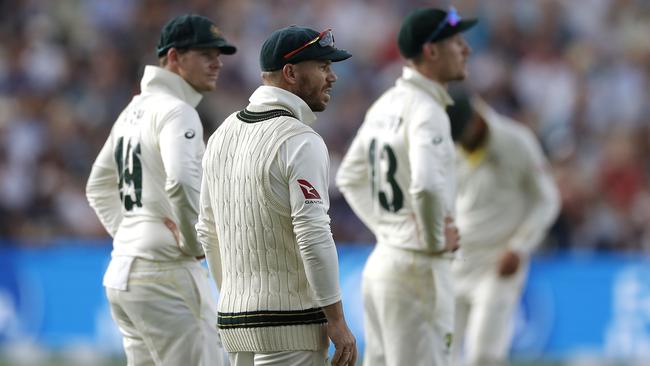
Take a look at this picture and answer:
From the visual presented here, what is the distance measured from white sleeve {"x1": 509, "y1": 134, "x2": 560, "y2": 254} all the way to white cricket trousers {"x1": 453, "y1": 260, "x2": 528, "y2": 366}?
19 cm

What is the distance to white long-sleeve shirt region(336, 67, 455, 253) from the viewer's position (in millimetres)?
7223

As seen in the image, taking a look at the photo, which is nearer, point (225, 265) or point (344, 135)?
point (225, 265)

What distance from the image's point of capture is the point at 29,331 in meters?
13.5

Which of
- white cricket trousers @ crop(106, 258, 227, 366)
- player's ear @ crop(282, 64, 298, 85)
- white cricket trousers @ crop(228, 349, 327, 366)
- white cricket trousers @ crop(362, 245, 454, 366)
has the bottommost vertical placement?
white cricket trousers @ crop(362, 245, 454, 366)

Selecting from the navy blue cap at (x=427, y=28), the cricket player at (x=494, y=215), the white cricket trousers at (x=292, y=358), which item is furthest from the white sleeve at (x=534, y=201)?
the white cricket trousers at (x=292, y=358)

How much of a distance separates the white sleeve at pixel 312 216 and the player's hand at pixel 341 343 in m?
0.10

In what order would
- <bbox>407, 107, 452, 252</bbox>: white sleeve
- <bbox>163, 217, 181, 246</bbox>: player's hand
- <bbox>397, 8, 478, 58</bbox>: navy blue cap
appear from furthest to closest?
<bbox>397, 8, 478, 58</bbox>: navy blue cap, <bbox>407, 107, 452, 252</bbox>: white sleeve, <bbox>163, 217, 181, 246</bbox>: player's hand

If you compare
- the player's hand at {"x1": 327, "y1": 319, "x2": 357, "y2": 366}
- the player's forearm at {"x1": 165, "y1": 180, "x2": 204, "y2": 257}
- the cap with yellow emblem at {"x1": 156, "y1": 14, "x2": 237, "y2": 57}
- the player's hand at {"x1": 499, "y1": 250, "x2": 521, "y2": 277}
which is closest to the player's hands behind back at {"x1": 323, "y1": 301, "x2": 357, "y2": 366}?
the player's hand at {"x1": 327, "y1": 319, "x2": 357, "y2": 366}

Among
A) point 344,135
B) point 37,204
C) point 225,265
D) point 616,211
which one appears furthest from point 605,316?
point 225,265

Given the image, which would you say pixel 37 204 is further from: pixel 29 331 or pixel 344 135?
pixel 344 135

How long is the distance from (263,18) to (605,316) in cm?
646

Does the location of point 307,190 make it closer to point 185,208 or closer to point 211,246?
point 211,246

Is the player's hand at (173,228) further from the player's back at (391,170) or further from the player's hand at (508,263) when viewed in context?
the player's hand at (508,263)

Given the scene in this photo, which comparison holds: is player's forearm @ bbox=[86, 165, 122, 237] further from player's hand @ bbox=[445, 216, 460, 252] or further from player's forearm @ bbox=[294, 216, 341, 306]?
player's forearm @ bbox=[294, 216, 341, 306]
